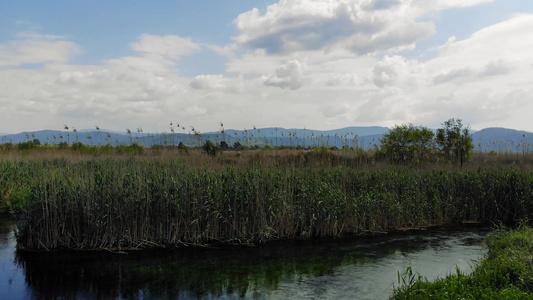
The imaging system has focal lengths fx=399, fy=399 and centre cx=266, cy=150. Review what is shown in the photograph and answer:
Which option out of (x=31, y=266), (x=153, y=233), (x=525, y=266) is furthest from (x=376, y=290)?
(x=31, y=266)

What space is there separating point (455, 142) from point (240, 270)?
55.7ft

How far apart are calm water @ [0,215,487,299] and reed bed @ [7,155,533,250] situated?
0.59 m

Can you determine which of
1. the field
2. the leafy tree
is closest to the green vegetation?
the field

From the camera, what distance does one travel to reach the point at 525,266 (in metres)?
6.54

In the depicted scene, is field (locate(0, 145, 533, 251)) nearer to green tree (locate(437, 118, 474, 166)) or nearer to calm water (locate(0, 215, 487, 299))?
calm water (locate(0, 215, 487, 299))

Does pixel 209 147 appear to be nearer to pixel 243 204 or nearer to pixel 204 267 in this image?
pixel 243 204

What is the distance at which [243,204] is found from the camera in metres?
11.1

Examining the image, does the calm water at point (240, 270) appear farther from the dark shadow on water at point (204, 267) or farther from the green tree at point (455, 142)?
the green tree at point (455, 142)

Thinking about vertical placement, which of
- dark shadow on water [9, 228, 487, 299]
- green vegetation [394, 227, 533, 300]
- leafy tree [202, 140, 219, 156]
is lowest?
dark shadow on water [9, 228, 487, 299]

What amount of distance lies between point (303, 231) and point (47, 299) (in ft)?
21.6

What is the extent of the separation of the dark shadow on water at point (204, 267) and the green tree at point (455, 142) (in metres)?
11.2

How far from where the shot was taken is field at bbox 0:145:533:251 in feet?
33.6

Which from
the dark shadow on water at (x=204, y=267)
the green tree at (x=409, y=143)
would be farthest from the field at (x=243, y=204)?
the green tree at (x=409, y=143)

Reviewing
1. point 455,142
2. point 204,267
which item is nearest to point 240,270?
point 204,267
